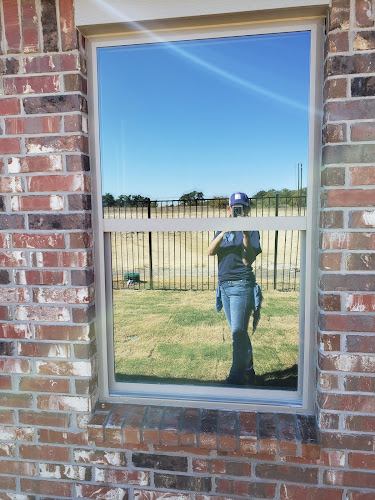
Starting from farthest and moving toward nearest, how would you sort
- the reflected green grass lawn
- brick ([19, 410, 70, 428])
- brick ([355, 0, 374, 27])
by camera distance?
the reflected green grass lawn, brick ([19, 410, 70, 428]), brick ([355, 0, 374, 27])

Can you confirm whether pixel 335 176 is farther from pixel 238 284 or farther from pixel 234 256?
pixel 238 284

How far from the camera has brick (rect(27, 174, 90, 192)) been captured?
1.48 metres

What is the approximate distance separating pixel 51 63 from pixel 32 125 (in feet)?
0.92

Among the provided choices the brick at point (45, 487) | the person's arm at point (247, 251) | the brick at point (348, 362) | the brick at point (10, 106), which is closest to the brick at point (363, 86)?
the person's arm at point (247, 251)

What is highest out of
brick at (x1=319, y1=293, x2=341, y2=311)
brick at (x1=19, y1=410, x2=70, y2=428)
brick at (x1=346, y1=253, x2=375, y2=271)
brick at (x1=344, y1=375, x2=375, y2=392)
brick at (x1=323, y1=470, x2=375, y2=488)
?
brick at (x1=346, y1=253, x2=375, y2=271)

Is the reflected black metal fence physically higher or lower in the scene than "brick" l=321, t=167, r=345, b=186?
lower

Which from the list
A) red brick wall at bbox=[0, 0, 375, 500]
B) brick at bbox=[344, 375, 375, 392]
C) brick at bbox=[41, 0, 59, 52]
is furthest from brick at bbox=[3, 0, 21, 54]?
brick at bbox=[344, 375, 375, 392]

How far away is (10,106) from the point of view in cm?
148

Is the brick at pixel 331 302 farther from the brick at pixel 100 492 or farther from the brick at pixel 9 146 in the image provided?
the brick at pixel 9 146

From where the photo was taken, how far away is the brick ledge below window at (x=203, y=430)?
1436mm

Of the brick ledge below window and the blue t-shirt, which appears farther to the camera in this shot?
the blue t-shirt

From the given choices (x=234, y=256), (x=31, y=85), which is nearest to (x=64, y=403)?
(x=234, y=256)

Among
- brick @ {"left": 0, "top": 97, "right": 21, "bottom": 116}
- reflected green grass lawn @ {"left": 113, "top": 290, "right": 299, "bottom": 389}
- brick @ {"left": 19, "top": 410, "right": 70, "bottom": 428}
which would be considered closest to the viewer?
brick @ {"left": 0, "top": 97, "right": 21, "bottom": 116}

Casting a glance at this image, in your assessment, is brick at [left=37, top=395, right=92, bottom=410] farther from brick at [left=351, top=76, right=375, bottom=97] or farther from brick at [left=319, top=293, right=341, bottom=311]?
brick at [left=351, top=76, right=375, bottom=97]
